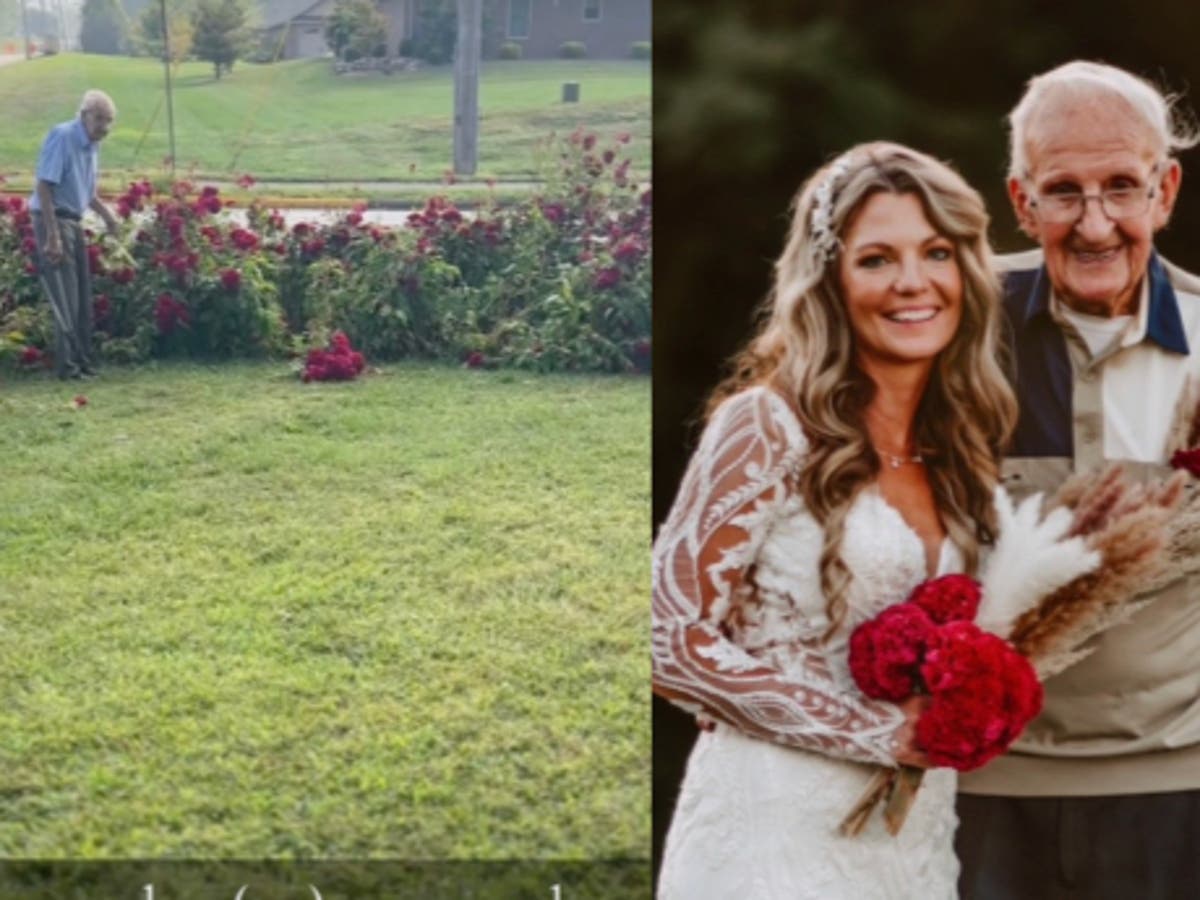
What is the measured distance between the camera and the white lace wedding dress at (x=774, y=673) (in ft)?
10.6

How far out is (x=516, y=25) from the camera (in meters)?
3.50

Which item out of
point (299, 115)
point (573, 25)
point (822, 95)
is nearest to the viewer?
point (822, 95)

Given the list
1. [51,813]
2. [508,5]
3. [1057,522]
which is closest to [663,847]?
[1057,522]

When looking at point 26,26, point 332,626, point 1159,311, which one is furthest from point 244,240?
point 1159,311

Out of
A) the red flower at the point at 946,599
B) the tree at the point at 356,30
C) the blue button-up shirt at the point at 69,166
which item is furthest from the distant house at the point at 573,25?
the red flower at the point at 946,599

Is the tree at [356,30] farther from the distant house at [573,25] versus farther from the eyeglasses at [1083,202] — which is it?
the eyeglasses at [1083,202]

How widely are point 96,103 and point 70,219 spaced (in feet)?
0.83

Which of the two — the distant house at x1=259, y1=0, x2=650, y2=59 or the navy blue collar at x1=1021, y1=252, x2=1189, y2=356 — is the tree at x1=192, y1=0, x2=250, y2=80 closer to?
the distant house at x1=259, y1=0, x2=650, y2=59

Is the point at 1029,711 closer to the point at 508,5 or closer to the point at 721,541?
the point at 721,541

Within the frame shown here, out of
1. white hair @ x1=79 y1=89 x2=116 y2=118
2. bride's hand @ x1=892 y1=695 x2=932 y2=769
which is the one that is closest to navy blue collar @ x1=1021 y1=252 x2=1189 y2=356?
bride's hand @ x1=892 y1=695 x2=932 y2=769

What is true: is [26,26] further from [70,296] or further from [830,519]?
[830,519]

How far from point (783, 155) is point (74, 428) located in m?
1.58

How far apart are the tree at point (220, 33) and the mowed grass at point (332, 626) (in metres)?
0.74

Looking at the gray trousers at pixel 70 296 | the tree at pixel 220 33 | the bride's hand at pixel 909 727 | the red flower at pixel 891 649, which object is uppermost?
the tree at pixel 220 33
